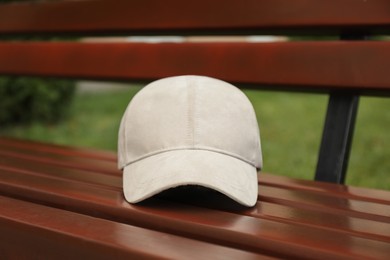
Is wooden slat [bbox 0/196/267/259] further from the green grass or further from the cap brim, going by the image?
the green grass

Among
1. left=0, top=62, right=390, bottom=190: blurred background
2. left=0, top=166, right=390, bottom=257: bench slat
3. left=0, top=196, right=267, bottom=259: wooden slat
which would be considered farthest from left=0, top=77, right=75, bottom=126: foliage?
left=0, top=196, right=267, bottom=259: wooden slat

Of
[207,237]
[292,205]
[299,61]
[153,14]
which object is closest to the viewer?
[207,237]

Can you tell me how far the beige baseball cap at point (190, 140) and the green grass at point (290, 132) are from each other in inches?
72.2

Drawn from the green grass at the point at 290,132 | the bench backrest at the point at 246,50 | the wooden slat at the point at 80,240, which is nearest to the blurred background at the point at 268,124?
the green grass at the point at 290,132

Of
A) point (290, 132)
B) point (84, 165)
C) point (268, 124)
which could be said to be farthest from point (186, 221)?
point (268, 124)

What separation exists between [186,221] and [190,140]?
0.23m

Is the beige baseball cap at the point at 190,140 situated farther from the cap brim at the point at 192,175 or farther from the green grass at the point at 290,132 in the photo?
the green grass at the point at 290,132

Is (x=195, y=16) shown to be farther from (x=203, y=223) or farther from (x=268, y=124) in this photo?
(x=268, y=124)

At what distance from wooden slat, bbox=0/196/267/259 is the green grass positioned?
213 cm

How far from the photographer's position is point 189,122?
1.33m

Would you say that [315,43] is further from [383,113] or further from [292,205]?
[383,113]

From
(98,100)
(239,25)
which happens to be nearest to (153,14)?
(239,25)

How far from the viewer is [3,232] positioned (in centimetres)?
122

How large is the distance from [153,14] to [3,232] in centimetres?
133
